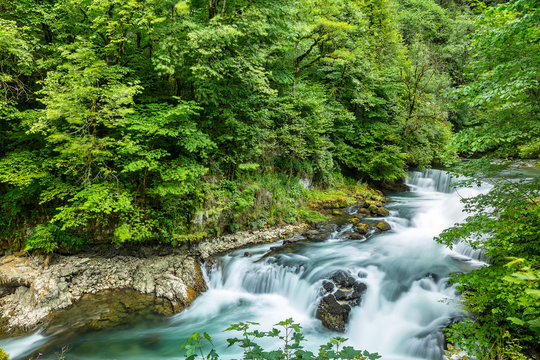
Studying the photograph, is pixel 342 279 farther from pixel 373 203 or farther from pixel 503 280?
pixel 373 203

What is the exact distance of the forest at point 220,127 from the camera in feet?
13.9

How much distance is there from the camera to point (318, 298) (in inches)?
268

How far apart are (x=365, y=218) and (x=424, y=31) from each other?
23748mm

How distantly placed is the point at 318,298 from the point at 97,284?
5762 millimetres

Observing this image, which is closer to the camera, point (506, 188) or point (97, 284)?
point (506, 188)

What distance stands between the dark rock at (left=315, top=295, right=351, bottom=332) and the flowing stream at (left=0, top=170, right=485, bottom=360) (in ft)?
0.44

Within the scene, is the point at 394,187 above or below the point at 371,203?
above

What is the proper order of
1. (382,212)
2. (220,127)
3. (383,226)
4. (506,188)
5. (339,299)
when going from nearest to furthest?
(506,188), (339,299), (220,127), (383,226), (382,212)

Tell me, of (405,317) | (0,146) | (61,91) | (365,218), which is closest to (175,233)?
(61,91)

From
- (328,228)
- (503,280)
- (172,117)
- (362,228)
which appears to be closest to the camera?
(503,280)

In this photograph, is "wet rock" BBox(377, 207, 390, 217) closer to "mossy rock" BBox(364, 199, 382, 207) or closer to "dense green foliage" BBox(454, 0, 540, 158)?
"mossy rock" BBox(364, 199, 382, 207)

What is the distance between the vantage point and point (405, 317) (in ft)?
20.5

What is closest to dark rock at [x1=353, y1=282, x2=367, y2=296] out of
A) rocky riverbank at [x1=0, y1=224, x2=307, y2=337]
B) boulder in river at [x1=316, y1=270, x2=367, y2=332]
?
boulder in river at [x1=316, y1=270, x2=367, y2=332]

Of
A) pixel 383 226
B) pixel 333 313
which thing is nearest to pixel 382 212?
pixel 383 226
